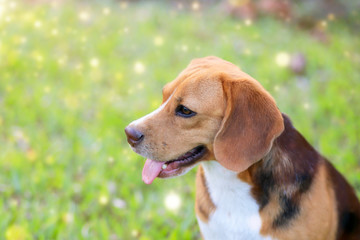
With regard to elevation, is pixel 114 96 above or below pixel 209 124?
below

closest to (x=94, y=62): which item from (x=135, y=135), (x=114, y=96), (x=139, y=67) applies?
(x=139, y=67)

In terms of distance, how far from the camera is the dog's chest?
2.81 metres

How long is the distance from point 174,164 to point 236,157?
17.8 inches

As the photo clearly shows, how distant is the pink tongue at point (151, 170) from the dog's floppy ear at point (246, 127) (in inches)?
18.8

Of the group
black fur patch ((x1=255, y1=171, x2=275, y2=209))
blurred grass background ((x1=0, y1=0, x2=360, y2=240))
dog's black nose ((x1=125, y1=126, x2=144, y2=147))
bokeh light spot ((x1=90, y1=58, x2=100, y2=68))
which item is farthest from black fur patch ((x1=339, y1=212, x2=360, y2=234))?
bokeh light spot ((x1=90, y1=58, x2=100, y2=68))

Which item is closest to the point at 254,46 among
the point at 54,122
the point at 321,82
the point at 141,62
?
the point at 321,82

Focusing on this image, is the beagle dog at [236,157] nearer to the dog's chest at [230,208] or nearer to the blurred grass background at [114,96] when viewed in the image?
the dog's chest at [230,208]

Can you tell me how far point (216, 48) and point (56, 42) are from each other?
103 inches

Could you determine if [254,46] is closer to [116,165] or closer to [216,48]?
[216,48]

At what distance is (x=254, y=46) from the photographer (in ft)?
24.9

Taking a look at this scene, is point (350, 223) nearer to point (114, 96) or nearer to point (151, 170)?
point (151, 170)

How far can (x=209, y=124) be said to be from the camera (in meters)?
2.75

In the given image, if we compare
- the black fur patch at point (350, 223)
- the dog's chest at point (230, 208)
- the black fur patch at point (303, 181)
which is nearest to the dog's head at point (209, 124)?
the dog's chest at point (230, 208)

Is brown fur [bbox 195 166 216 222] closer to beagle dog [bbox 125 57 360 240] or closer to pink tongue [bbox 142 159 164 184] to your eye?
beagle dog [bbox 125 57 360 240]
